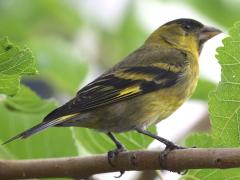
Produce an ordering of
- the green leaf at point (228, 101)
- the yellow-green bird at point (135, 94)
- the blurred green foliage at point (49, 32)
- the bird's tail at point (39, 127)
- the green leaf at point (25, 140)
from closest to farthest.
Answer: the green leaf at point (228, 101), the bird's tail at point (39, 127), the green leaf at point (25, 140), the yellow-green bird at point (135, 94), the blurred green foliage at point (49, 32)

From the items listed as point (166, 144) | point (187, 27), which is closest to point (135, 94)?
point (166, 144)

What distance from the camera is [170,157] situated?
2363 mm

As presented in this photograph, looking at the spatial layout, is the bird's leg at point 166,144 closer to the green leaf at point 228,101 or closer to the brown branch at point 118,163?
the brown branch at point 118,163

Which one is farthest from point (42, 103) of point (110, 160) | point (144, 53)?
point (144, 53)

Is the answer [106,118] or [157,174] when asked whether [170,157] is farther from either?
[106,118]

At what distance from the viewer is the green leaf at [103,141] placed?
337 cm

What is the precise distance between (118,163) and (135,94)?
185 centimetres

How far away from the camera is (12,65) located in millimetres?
2543

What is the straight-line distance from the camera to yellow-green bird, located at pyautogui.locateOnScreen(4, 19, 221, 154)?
4.02 meters

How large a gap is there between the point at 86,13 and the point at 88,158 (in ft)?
12.6

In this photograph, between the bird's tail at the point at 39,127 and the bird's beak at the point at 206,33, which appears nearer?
the bird's tail at the point at 39,127

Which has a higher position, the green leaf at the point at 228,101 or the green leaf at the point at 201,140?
the green leaf at the point at 228,101

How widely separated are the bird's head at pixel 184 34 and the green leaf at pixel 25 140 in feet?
8.04

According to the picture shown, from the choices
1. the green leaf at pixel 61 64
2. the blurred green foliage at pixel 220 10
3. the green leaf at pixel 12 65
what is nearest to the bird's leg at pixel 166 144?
the green leaf at pixel 12 65
